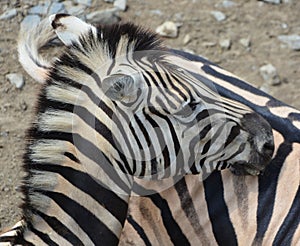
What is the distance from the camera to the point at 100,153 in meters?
2.64

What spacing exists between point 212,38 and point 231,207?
215 cm

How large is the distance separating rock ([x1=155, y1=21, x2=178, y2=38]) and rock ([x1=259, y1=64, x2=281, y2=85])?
0.62 m

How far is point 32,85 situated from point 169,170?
6.31 feet

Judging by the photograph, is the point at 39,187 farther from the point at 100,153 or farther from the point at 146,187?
the point at 146,187

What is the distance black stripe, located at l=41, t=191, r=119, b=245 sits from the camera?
8.79 feet

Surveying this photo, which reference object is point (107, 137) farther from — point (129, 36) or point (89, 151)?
point (129, 36)

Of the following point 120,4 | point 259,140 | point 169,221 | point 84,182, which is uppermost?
point 259,140

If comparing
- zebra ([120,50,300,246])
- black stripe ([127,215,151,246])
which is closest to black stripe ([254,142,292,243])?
zebra ([120,50,300,246])

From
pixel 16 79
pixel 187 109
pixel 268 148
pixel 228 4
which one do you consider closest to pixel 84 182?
pixel 187 109

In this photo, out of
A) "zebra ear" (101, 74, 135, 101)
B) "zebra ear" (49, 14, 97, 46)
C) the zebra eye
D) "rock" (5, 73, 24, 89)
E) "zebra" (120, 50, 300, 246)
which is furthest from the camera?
"rock" (5, 73, 24, 89)

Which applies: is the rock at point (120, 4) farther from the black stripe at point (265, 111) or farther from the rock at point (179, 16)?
the black stripe at point (265, 111)

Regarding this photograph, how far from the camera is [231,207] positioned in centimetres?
296

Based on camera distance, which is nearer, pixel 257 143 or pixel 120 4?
pixel 257 143

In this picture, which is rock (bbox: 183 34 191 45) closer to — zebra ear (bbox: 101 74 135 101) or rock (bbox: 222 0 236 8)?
rock (bbox: 222 0 236 8)
